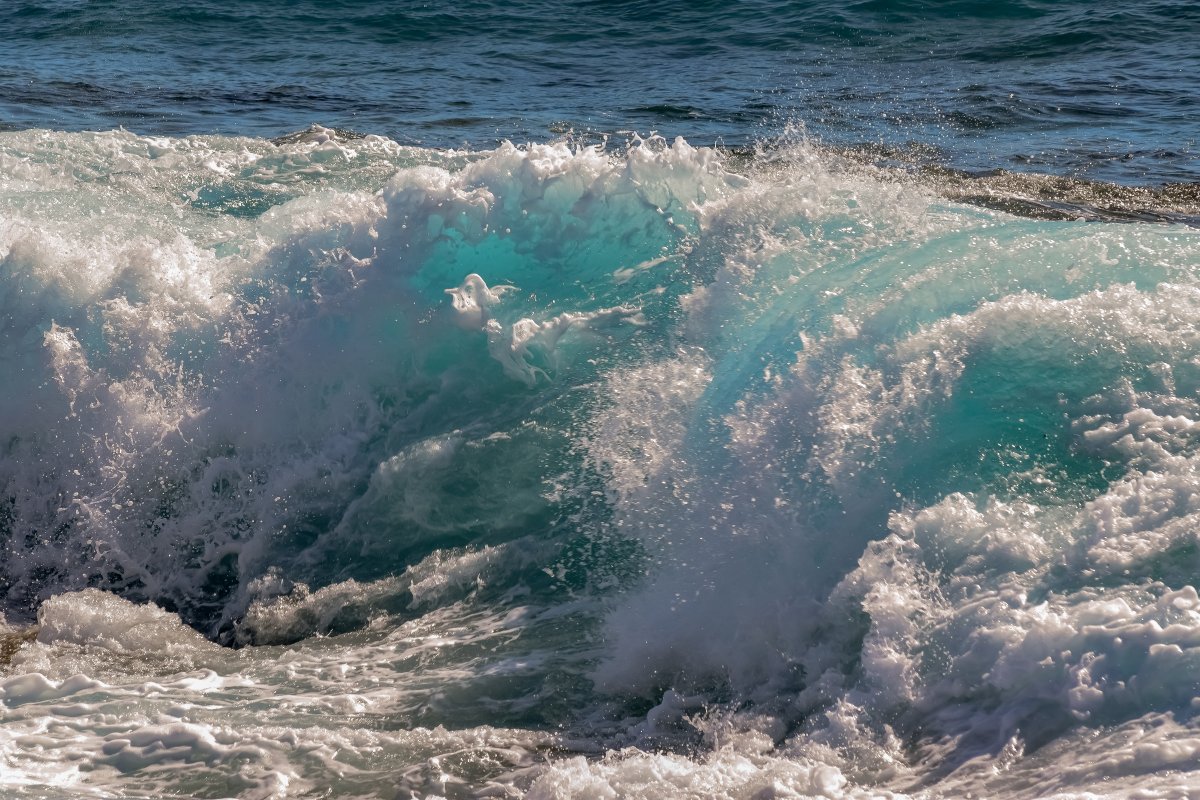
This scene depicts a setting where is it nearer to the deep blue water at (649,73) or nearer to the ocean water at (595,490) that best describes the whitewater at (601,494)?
the ocean water at (595,490)

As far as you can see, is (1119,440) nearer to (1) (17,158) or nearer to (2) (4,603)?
(2) (4,603)

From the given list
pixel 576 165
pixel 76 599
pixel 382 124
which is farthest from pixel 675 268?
pixel 382 124

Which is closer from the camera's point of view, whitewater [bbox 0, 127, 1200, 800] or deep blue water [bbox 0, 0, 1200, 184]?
whitewater [bbox 0, 127, 1200, 800]

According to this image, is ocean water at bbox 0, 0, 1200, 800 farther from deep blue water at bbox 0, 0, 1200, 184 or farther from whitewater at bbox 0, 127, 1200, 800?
deep blue water at bbox 0, 0, 1200, 184

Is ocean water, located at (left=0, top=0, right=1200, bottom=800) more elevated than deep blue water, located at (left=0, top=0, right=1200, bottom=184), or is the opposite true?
deep blue water, located at (left=0, top=0, right=1200, bottom=184)

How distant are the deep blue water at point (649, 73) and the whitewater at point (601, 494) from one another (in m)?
4.79

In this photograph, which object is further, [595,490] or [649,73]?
[649,73]

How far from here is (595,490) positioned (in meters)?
4.62

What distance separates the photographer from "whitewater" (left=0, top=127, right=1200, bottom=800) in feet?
10.9

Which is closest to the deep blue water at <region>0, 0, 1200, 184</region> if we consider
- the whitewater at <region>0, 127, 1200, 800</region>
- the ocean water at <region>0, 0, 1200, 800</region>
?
the ocean water at <region>0, 0, 1200, 800</region>

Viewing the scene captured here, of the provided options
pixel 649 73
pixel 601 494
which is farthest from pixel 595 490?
pixel 649 73

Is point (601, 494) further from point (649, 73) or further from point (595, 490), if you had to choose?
point (649, 73)

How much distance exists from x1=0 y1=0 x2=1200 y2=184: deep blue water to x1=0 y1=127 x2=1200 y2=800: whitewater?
4.79 metres

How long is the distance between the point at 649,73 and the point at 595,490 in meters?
10.3
